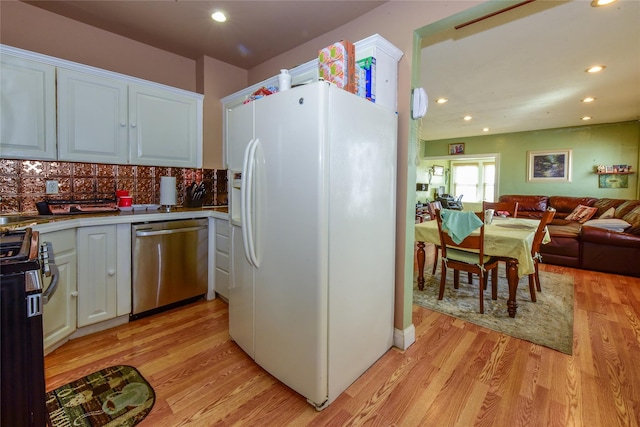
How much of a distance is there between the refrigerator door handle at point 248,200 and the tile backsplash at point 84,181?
1736 millimetres

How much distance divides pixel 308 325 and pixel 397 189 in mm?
1084

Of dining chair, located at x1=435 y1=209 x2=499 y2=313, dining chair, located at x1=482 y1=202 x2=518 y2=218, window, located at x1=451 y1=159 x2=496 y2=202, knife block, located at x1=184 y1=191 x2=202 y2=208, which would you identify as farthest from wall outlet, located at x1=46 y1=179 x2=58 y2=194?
window, located at x1=451 y1=159 x2=496 y2=202

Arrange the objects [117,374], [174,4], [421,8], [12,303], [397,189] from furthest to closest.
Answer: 1. [174,4]
2. [397,189]
3. [421,8]
4. [117,374]
5. [12,303]

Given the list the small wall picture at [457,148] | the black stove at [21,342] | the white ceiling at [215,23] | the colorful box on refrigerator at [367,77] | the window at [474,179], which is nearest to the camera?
the black stove at [21,342]

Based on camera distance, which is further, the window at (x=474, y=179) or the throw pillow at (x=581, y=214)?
the window at (x=474, y=179)

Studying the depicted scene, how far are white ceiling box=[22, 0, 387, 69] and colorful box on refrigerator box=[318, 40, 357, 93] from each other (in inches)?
27.7

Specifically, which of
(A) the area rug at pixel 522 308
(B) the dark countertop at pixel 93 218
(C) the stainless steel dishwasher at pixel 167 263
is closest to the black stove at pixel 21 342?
(B) the dark countertop at pixel 93 218

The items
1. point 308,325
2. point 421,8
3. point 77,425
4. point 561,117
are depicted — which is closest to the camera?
point 77,425

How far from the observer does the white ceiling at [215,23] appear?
6.98ft

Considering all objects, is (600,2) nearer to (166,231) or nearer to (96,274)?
(166,231)

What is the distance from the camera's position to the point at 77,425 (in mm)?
1334

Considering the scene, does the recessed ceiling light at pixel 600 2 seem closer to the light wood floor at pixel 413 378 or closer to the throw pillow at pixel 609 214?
the light wood floor at pixel 413 378

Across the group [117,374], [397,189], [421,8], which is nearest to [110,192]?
[117,374]

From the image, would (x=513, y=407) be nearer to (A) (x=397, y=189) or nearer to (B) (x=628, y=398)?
(B) (x=628, y=398)
